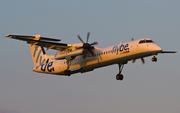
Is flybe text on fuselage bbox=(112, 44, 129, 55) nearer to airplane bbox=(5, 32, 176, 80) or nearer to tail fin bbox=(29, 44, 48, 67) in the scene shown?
airplane bbox=(5, 32, 176, 80)

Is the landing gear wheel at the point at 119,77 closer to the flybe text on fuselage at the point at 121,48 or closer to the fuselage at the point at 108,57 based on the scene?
the fuselage at the point at 108,57

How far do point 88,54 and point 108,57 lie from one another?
2.71 metres

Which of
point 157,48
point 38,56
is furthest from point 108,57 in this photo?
point 38,56

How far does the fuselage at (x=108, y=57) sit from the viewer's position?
28.8 m

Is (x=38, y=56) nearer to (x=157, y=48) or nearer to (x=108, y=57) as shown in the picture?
(x=108, y=57)

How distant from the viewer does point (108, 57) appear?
3105 centimetres

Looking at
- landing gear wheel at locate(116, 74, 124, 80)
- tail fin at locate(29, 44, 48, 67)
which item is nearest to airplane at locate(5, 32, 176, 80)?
landing gear wheel at locate(116, 74, 124, 80)

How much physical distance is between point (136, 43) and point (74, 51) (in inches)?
281

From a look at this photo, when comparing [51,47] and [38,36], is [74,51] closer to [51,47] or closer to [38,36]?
[51,47]

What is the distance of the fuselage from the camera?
2885 cm

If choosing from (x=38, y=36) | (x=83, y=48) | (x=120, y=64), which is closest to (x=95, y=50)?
(x=83, y=48)

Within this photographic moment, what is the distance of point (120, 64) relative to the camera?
111 ft

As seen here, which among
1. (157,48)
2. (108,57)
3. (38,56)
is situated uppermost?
(38,56)

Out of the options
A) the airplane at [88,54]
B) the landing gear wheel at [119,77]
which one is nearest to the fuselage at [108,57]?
the airplane at [88,54]
